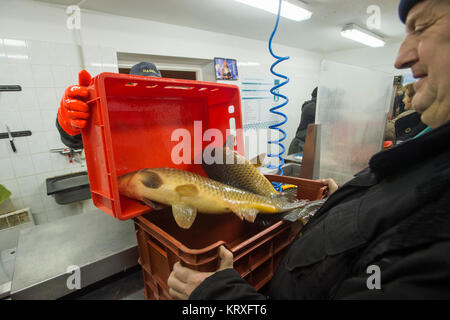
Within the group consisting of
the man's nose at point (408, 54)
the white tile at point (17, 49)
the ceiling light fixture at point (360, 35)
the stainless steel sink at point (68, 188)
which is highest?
the ceiling light fixture at point (360, 35)

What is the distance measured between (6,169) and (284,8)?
10.3 feet

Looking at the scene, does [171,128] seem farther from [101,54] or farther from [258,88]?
[258,88]

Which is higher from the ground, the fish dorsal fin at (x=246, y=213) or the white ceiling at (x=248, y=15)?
the white ceiling at (x=248, y=15)

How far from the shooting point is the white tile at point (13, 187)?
1.86 metres

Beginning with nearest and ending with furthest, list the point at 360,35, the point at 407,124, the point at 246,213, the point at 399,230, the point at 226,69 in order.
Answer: the point at 399,230, the point at 246,213, the point at 407,124, the point at 226,69, the point at 360,35

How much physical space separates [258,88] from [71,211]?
318 cm

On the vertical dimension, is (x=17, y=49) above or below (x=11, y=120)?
above

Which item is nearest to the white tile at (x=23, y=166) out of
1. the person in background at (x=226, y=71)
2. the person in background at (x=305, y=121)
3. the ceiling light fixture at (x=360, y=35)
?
the person in background at (x=226, y=71)

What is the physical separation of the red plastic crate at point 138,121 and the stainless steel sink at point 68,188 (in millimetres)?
1510

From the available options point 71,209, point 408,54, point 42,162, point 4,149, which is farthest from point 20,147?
point 408,54

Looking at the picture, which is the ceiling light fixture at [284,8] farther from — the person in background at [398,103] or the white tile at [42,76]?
the white tile at [42,76]

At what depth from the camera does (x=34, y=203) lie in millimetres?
2006

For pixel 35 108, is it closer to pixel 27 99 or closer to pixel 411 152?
pixel 27 99

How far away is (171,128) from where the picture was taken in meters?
0.93
